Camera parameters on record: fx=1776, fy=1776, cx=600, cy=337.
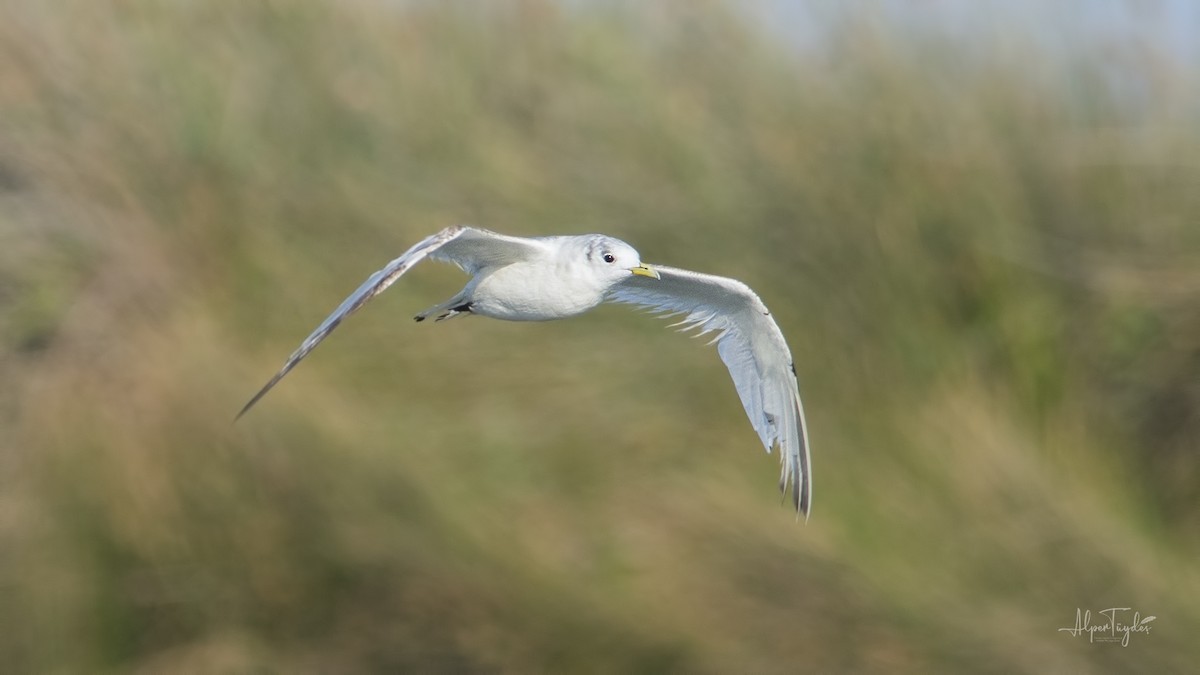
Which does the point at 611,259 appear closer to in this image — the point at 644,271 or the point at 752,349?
the point at 644,271

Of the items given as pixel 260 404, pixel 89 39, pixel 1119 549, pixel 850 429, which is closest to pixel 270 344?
pixel 260 404

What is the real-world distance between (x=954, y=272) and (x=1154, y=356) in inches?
31.7

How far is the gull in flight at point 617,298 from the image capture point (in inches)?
223

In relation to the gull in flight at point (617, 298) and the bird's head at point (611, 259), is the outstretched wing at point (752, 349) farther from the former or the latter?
the bird's head at point (611, 259)

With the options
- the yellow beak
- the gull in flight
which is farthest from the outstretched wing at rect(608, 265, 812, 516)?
the yellow beak

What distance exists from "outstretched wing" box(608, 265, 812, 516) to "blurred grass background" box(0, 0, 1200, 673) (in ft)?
0.73

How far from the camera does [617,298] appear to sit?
21.7 feet

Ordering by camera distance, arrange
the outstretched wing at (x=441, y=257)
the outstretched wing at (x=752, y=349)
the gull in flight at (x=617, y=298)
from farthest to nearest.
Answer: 1. the outstretched wing at (x=752, y=349)
2. the gull in flight at (x=617, y=298)
3. the outstretched wing at (x=441, y=257)

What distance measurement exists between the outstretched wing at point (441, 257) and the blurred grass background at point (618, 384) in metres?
0.96

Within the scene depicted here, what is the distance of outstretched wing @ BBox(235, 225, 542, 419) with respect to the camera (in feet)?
16.3

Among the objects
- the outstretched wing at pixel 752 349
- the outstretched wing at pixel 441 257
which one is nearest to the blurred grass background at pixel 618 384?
the outstretched wing at pixel 752 349

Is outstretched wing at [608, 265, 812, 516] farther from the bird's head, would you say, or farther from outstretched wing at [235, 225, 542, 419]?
outstretched wing at [235, 225, 542, 419]

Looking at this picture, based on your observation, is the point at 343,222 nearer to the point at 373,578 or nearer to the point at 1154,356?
the point at 373,578

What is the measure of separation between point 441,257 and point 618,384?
42.2 inches
